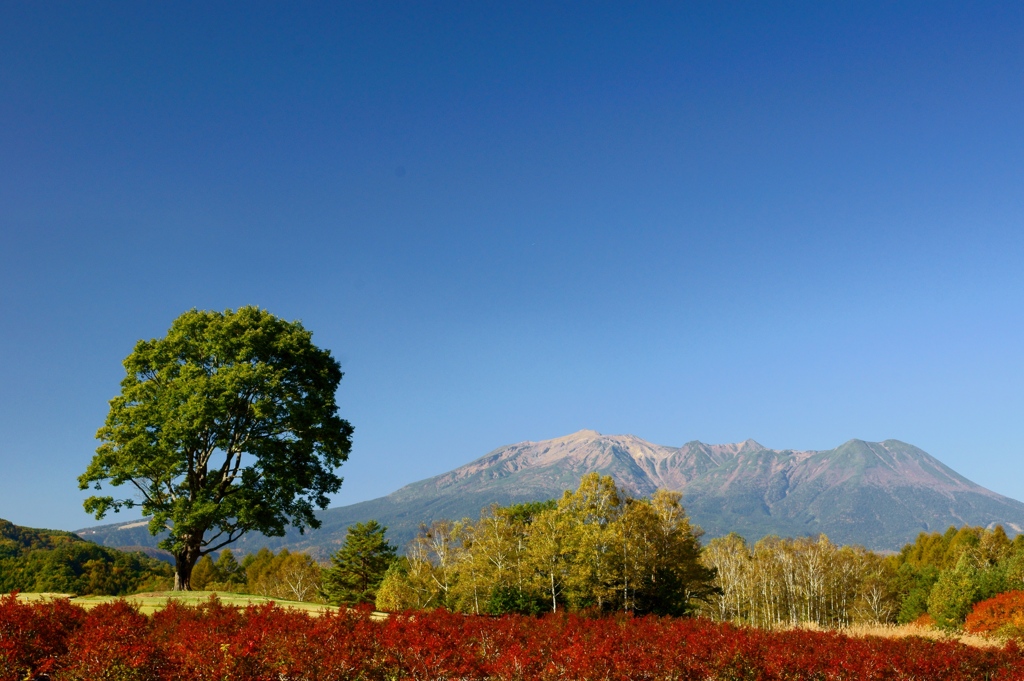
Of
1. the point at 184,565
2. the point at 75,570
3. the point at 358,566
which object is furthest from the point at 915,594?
the point at 75,570

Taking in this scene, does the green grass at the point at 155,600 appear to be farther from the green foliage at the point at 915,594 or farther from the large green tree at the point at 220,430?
the green foliage at the point at 915,594

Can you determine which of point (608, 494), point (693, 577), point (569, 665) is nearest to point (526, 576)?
point (608, 494)

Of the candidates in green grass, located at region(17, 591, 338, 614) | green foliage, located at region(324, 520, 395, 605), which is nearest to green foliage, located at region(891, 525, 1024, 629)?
green grass, located at region(17, 591, 338, 614)

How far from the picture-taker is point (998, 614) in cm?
2492

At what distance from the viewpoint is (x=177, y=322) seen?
27094mm

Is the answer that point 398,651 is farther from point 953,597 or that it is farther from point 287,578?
point 287,578

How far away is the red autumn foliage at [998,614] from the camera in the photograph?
23391mm

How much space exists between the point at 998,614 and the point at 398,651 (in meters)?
27.6

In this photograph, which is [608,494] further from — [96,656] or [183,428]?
[96,656]

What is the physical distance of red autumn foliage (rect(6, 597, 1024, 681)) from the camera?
7.48 meters

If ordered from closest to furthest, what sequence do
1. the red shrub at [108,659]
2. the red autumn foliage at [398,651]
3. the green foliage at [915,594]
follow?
the red shrub at [108,659], the red autumn foliage at [398,651], the green foliage at [915,594]

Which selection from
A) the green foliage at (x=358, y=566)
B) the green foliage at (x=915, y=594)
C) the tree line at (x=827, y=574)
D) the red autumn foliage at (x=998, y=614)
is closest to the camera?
the red autumn foliage at (x=998, y=614)

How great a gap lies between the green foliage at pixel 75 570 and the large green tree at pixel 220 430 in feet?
110

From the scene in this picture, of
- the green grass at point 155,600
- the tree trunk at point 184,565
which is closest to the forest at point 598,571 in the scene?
the green grass at point 155,600
